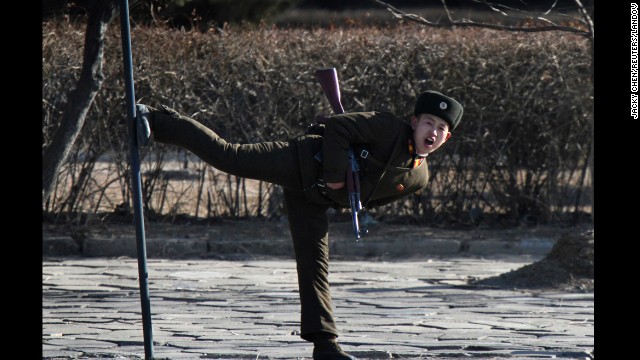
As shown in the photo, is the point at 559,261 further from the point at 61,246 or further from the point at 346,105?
the point at 61,246

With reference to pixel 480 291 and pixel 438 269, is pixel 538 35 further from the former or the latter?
pixel 480 291

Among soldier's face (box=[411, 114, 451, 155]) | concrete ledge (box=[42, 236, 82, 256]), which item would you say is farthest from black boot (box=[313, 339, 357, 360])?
concrete ledge (box=[42, 236, 82, 256])

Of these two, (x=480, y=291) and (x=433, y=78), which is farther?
(x=433, y=78)

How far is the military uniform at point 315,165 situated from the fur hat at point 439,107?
5.6 inches

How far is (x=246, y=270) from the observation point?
10898mm

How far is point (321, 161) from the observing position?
6148 millimetres

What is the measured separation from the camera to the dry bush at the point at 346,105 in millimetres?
→ 12414

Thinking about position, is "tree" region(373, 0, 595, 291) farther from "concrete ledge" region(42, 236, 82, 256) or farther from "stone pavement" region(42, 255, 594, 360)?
"concrete ledge" region(42, 236, 82, 256)

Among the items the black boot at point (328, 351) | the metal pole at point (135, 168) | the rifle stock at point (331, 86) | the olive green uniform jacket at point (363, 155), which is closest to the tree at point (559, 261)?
the rifle stock at point (331, 86)

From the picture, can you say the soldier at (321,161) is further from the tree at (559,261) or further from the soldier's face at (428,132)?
the tree at (559,261)

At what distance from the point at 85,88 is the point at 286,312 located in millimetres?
2411

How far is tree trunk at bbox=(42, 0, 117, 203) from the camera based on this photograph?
344 inches
